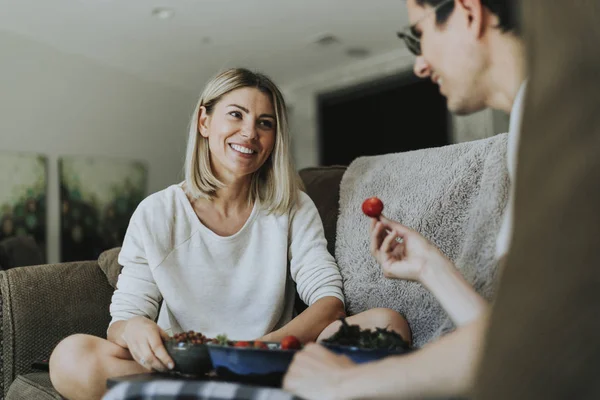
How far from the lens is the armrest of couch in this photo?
1342 millimetres

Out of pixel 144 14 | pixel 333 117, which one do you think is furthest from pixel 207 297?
pixel 333 117

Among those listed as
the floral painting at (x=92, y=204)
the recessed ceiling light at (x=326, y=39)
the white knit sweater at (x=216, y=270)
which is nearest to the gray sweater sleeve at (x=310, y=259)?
the white knit sweater at (x=216, y=270)

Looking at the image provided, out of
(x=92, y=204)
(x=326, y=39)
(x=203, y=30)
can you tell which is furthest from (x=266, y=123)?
(x=92, y=204)

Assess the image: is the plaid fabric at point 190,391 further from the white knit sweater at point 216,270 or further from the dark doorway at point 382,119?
the dark doorway at point 382,119

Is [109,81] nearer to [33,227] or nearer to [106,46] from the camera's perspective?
[106,46]

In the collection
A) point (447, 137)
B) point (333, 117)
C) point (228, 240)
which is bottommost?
point (228, 240)

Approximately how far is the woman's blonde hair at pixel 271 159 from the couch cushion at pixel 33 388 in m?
0.58

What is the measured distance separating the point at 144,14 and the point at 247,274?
317 centimetres

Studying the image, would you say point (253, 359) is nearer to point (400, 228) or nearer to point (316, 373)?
point (316, 373)

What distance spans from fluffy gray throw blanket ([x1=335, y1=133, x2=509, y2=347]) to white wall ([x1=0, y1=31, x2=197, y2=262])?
137 inches

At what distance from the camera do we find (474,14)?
796 millimetres

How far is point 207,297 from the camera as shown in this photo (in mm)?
1361

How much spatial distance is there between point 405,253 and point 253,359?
33cm

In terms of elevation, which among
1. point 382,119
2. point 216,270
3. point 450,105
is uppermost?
point 382,119
